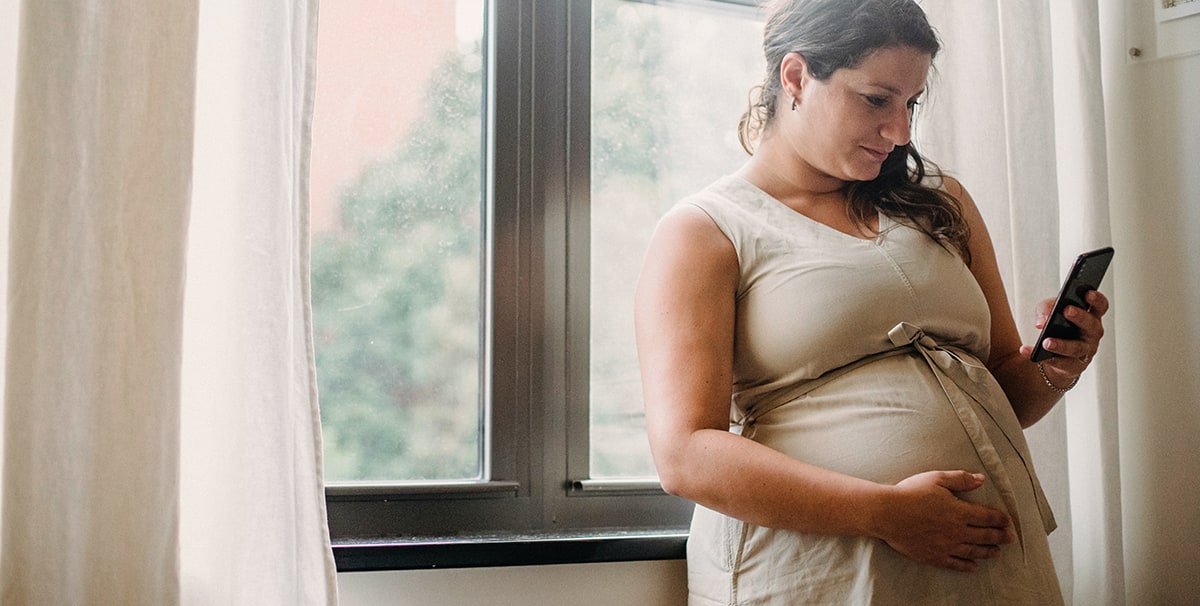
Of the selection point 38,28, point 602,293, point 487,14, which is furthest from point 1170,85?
point 38,28

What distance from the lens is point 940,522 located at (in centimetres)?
99

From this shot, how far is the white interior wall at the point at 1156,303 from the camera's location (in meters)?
1.54

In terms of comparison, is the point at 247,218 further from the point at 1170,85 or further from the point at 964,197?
the point at 1170,85

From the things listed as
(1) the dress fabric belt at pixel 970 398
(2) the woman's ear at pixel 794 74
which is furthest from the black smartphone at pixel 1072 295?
(2) the woman's ear at pixel 794 74

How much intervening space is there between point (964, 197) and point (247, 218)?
0.91m

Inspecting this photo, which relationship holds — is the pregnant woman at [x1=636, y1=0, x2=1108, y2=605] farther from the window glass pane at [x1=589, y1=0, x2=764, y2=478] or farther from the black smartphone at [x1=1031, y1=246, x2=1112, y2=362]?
the window glass pane at [x1=589, y1=0, x2=764, y2=478]

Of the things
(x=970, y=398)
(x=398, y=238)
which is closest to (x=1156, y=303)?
(x=970, y=398)

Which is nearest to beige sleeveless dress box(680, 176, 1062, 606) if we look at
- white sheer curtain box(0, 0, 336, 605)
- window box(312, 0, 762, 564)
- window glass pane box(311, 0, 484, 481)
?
window box(312, 0, 762, 564)

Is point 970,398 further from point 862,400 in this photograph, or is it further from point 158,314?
point 158,314

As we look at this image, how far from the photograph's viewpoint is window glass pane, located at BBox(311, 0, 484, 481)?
1.33 m

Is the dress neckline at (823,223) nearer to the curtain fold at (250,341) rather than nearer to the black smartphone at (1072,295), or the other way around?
the black smartphone at (1072,295)

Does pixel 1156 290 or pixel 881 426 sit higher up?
pixel 1156 290

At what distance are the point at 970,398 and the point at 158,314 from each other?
0.88 m

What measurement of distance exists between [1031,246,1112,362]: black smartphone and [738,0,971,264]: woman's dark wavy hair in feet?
0.43
